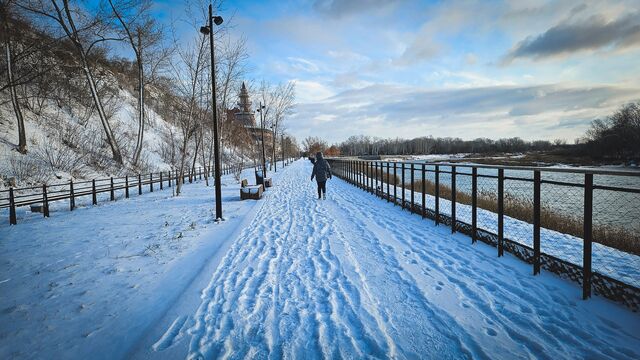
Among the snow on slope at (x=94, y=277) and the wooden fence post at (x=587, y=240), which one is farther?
the wooden fence post at (x=587, y=240)

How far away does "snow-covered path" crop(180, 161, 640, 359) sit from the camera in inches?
104

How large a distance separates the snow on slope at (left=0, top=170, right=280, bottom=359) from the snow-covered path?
2.10ft

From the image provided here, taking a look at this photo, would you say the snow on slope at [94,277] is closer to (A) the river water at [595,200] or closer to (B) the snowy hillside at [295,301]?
(B) the snowy hillside at [295,301]

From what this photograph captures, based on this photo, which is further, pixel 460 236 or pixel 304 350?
pixel 460 236

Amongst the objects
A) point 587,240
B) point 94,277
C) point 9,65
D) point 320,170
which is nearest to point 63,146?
point 9,65

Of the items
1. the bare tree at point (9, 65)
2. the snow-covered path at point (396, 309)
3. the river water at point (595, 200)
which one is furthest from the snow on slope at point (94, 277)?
the bare tree at point (9, 65)

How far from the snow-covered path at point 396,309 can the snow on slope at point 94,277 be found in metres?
0.64

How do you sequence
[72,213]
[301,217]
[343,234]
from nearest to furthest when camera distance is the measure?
[343,234] → [301,217] → [72,213]

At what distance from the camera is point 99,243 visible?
6.30 m

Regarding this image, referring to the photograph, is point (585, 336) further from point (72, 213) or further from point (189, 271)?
point (72, 213)

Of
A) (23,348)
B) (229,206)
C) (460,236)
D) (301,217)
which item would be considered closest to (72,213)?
(229,206)

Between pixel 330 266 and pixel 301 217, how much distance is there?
394cm

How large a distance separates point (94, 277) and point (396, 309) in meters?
4.57

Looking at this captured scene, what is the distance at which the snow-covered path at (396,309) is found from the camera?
2.64m
